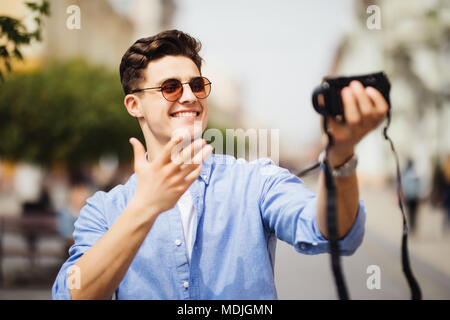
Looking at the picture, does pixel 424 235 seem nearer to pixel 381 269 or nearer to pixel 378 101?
pixel 381 269

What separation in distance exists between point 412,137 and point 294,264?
2054 cm

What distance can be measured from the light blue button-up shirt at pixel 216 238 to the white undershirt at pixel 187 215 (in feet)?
0.14

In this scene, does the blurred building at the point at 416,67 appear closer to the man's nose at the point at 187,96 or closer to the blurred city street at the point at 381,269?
the blurred city street at the point at 381,269

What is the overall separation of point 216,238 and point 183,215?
0.17 m

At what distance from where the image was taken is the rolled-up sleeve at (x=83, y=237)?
4.70ft

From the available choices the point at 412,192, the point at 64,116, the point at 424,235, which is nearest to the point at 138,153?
the point at 412,192

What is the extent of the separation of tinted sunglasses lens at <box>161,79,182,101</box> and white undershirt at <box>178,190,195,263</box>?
0.35 m

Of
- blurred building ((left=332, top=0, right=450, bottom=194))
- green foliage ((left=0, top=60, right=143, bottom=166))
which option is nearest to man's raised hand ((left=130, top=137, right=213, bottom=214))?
blurred building ((left=332, top=0, right=450, bottom=194))

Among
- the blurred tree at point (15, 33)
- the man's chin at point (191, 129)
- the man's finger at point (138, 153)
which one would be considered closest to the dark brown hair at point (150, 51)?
the man's chin at point (191, 129)

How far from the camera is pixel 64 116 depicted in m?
16.3

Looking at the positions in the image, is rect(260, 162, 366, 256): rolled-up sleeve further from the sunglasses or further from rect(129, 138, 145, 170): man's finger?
rect(129, 138, 145, 170): man's finger

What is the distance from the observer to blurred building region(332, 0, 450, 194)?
17.2m
